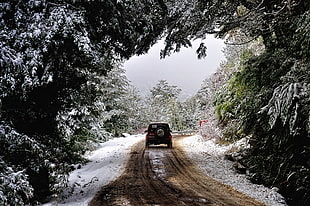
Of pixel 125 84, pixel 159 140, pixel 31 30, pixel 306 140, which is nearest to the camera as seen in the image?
pixel 31 30

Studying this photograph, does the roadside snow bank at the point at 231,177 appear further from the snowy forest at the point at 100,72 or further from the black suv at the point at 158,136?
the black suv at the point at 158,136

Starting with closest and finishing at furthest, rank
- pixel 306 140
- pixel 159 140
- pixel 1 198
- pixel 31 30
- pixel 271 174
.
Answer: pixel 1 198 < pixel 31 30 < pixel 306 140 < pixel 271 174 < pixel 159 140

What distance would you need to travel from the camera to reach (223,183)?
845 cm

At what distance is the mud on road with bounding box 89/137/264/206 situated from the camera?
639 centimetres

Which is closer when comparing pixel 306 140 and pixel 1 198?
pixel 1 198

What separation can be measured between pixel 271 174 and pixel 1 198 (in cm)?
746

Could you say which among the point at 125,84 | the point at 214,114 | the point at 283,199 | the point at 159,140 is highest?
the point at 125,84

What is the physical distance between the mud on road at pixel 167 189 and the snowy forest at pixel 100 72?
4.43ft

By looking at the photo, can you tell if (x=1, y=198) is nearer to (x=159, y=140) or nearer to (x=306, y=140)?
(x=306, y=140)

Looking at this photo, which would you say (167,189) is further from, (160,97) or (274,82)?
(160,97)

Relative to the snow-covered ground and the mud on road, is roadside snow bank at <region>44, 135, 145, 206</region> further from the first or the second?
the mud on road

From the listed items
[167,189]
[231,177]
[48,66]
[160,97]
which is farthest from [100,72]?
[160,97]

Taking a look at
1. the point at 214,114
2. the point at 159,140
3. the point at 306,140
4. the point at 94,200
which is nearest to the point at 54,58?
the point at 94,200

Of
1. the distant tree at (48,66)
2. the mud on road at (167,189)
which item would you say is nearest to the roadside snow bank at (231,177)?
the mud on road at (167,189)
